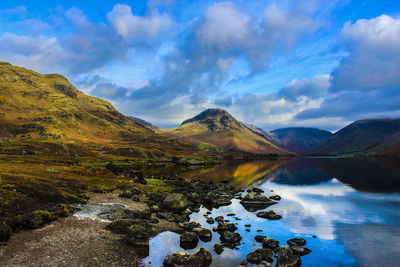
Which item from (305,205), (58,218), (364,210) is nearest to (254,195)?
(305,205)

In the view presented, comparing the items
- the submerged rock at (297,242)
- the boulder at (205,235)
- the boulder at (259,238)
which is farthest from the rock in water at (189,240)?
the submerged rock at (297,242)

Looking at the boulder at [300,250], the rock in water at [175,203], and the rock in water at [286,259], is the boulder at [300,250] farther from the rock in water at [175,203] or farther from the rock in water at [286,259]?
the rock in water at [175,203]

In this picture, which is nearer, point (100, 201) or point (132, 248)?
point (132, 248)

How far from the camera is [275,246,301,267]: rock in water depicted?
24.8m

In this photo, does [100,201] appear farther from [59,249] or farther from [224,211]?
[224,211]

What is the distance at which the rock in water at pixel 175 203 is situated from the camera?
152ft

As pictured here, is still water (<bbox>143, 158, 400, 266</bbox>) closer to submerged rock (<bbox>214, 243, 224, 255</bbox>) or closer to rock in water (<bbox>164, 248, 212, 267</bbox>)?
submerged rock (<bbox>214, 243, 224, 255</bbox>)

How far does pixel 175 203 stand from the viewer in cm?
4691

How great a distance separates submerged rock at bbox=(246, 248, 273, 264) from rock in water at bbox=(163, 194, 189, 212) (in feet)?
74.1

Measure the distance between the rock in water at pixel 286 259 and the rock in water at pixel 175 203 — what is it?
24.0m

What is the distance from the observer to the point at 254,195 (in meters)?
59.4

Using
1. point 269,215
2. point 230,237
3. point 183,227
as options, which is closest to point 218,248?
point 230,237

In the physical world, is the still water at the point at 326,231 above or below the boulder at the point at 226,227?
below

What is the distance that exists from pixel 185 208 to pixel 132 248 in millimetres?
22491
